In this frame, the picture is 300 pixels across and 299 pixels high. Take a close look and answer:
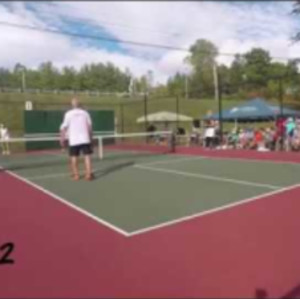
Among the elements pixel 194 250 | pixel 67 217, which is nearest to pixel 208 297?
pixel 194 250

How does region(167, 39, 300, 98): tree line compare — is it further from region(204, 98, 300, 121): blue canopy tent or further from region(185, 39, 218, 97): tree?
region(204, 98, 300, 121): blue canopy tent

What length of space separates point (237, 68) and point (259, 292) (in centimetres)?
152

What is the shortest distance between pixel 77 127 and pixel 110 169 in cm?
203

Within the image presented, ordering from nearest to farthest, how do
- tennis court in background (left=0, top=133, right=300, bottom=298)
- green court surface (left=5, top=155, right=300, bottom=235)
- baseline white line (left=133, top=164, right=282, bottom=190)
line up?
1. tennis court in background (left=0, top=133, right=300, bottom=298)
2. green court surface (left=5, top=155, right=300, bottom=235)
3. baseline white line (left=133, top=164, right=282, bottom=190)

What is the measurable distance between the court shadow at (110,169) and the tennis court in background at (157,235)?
0.80 meters

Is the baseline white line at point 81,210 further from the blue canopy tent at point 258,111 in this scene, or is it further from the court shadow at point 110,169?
the blue canopy tent at point 258,111

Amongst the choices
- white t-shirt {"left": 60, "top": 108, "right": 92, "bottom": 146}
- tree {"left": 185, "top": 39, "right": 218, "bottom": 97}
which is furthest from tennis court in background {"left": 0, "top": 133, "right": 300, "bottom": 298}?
tree {"left": 185, "top": 39, "right": 218, "bottom": 97}

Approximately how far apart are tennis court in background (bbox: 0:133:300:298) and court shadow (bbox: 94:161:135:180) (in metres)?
0.80

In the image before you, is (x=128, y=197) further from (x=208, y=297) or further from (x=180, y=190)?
(x=208, y=297)

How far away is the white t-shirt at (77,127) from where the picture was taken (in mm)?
7352

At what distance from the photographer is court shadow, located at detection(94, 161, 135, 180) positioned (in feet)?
27.6

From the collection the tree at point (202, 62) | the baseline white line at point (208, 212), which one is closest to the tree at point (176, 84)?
the tree at point (202, 62)

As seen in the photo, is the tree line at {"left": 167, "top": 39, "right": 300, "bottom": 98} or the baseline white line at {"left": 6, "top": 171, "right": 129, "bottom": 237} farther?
the baseline white line at {"left": 6, "top": 171, "right": 129, "bottom": 237}

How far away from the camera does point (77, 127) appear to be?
7434 millimetres
